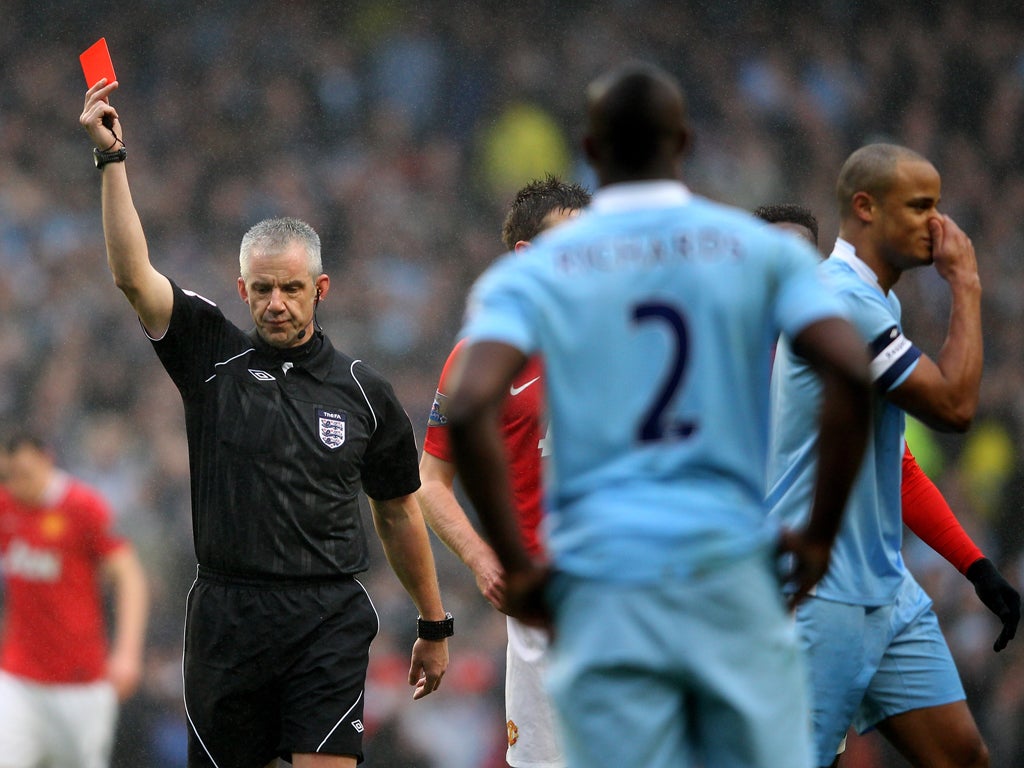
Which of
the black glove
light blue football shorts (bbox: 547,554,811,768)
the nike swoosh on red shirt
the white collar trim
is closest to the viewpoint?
light blue football shorts (bbox: 547,554,811,768)

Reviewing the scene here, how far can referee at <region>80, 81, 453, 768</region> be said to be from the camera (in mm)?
4020

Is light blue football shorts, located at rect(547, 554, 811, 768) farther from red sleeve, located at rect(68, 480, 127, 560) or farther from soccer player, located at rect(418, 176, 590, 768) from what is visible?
red sleeve, located at rect(68, 480, 127, 560)

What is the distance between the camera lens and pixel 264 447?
409 cm

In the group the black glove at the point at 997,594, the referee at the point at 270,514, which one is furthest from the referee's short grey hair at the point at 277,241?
the black glove at the point at 997,594

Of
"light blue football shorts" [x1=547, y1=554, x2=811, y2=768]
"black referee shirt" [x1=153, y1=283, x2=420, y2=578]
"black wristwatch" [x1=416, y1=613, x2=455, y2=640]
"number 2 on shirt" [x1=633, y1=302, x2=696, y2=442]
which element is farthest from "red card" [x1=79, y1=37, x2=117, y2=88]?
"light blue football shorts" [x1=547, y1=554, x2=811, y2=768]

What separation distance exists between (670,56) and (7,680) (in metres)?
4.57

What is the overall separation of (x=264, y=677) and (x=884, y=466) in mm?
1852

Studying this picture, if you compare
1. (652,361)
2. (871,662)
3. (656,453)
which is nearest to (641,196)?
(652,361)

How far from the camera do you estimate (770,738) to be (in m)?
2.12

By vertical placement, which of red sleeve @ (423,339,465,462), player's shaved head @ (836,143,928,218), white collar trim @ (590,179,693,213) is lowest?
red sleeve @ (423,339,465,462)

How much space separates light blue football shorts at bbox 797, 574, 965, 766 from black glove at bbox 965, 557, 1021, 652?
424 mm

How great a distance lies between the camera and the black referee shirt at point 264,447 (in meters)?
4.05

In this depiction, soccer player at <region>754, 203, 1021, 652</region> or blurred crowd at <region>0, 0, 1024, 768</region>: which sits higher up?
blurred crowd at <region>0, 0, 1024, 768</region>

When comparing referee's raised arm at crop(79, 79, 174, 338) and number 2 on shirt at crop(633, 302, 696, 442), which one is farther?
referee's raised arm at crop(79, 79, 174, 338)
